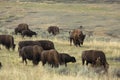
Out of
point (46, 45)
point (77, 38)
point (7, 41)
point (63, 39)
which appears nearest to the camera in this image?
point (46, 45)

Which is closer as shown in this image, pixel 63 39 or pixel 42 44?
pixel 42 44

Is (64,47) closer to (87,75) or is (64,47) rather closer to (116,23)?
(87,75)

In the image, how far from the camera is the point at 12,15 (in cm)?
7800

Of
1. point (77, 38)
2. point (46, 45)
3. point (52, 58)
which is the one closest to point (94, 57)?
point (52, 58)

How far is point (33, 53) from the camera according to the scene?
68.0 ft

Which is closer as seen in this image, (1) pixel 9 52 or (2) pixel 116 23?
(1) pixel 9 52

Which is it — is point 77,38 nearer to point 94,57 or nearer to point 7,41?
point 7,41

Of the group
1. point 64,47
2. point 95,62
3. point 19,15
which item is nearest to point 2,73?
point 95,62

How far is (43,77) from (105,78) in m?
2.36

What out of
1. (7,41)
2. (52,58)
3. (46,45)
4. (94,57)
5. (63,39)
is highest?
(52,58)

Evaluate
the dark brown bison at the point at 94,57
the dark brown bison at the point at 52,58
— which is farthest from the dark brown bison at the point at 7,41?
the dark brown bison at the point at 52,58

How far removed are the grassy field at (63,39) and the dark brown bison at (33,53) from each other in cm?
38

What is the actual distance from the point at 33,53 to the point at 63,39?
15563mm

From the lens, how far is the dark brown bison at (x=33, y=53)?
67.4 feet
